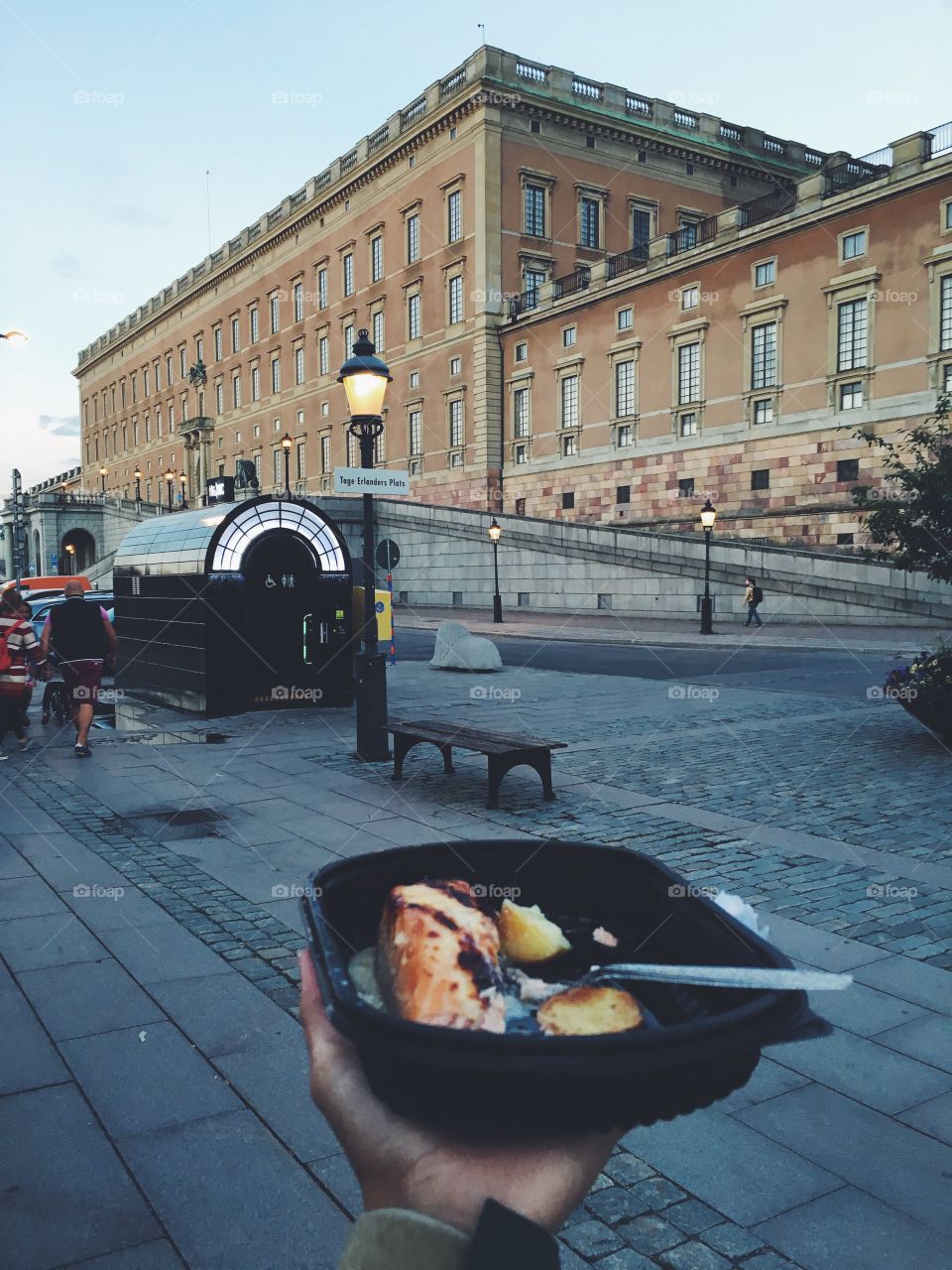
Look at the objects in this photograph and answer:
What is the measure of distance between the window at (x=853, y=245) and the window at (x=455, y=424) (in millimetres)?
21863

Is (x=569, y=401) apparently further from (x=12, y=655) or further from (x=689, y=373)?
(x=12, y=655)

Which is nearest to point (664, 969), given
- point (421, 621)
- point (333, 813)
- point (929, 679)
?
point (333, 813)

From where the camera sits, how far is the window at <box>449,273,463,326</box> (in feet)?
168

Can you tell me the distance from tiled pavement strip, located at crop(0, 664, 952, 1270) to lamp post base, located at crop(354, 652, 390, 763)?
0.28 meters

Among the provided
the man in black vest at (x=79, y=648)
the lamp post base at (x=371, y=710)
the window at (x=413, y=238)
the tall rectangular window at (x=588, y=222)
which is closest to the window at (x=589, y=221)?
the tall rectangular window at (x=588, y=222)

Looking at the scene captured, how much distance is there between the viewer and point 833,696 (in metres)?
14.8

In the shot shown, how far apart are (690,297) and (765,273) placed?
3677 mm

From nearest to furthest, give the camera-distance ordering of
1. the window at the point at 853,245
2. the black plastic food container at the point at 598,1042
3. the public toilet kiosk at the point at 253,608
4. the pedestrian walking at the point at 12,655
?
1. the black plastic food container at the point at 598,1042
2. the pedestrian walking at the point at 12,655
3. the public toilet kiosk at the point at 253,608
4. the window at the point at 853,245

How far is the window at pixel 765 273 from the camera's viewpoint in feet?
122

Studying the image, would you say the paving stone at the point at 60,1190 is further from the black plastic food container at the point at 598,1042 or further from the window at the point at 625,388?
the window at the point at 625,388

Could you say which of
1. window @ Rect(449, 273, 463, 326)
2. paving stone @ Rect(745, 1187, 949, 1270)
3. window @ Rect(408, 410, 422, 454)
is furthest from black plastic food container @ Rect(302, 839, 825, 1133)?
window @ Rect(408, 410, 422, 454)

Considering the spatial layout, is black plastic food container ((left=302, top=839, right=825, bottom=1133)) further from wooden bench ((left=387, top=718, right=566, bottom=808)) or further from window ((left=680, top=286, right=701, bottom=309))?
window ((left=680, top=286, right=701, bottom=309))

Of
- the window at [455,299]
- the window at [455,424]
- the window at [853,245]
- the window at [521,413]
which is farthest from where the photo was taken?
the window at [455,424]

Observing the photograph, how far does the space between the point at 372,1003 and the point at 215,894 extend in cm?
490
